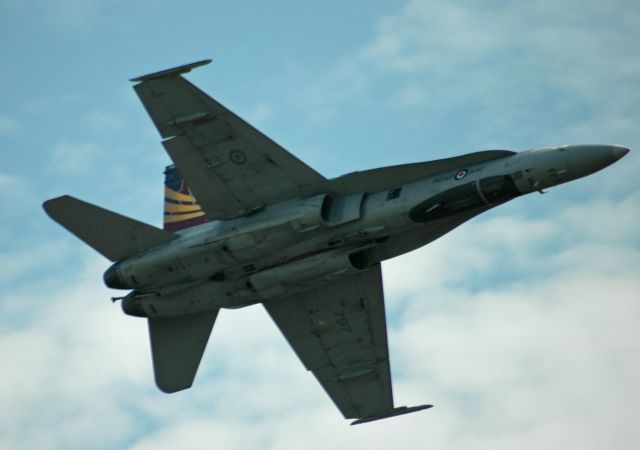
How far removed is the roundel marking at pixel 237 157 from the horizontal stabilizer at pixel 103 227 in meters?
2.89

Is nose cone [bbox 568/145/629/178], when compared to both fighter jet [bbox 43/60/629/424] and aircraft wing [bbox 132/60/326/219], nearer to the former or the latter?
fighter jet [bbox 43/60/629/424]

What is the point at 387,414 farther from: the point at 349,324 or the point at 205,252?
the point at 205,252

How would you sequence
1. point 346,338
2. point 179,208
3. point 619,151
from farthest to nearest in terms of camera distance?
point 179,208
point 346,338
point 619,151

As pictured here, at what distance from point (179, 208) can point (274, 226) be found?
764 centimetres

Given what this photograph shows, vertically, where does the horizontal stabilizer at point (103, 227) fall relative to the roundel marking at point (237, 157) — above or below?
below

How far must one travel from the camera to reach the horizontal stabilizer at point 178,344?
30.7 m

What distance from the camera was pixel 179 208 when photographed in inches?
1350

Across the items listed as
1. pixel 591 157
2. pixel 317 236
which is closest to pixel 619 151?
pixel 591 157

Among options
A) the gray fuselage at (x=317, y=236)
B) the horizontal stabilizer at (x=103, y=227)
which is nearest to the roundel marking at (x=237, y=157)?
the gray fuselage at (x=317, y=236)

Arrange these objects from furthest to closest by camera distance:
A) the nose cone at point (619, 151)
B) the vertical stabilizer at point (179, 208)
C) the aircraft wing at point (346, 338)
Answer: the vertical stabilizer at point (179, 208) → the aircraft wing at point (346, 338) → the nose cone at point (619, 151)

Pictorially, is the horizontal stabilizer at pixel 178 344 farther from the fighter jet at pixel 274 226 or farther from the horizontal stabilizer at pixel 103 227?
the horizontal stabilizer at pixel 103 227

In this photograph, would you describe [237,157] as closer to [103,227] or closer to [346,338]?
[103,227]

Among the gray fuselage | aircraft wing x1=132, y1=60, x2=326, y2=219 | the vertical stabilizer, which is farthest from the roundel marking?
the vertical stabilizer

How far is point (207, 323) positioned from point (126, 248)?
10.4ft
